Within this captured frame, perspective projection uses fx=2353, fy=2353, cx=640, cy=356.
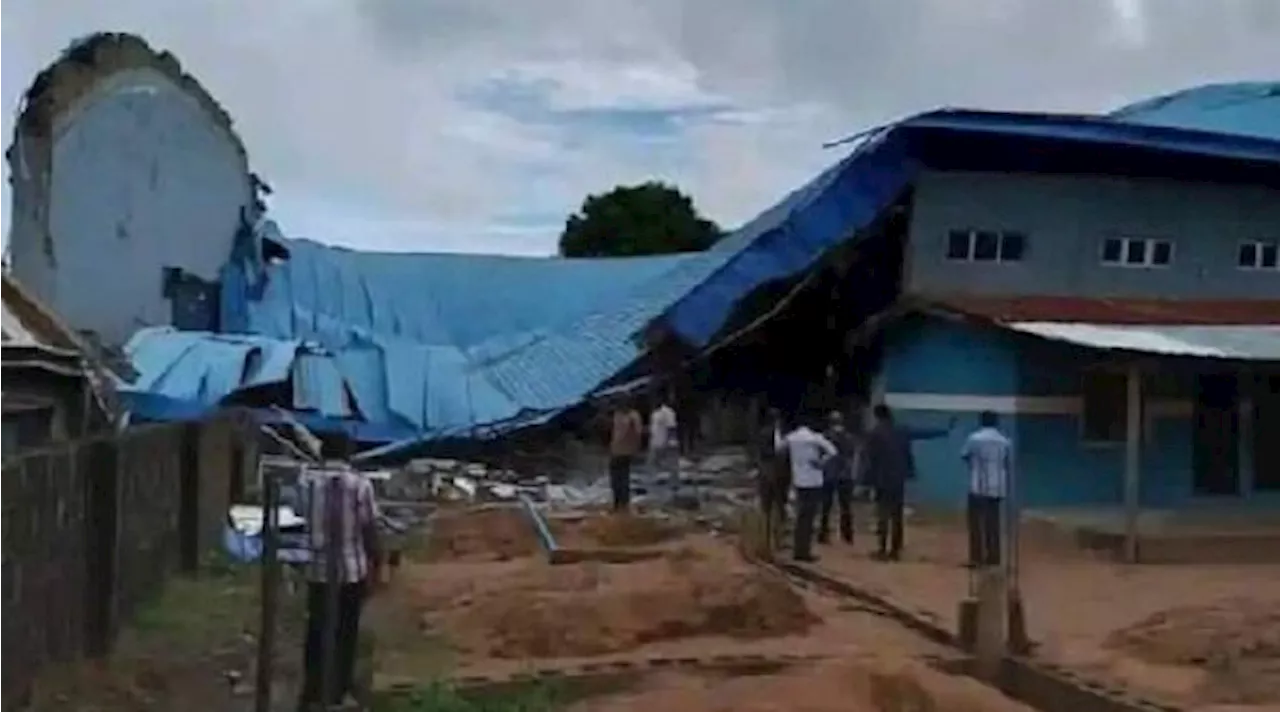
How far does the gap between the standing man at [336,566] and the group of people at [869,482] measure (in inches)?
390

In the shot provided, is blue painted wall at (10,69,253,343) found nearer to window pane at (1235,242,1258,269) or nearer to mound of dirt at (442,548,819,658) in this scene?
window pane at (1235,242,1258,269)

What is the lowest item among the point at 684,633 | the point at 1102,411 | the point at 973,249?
the point at 684,633

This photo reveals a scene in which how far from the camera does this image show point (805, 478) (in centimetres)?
2305

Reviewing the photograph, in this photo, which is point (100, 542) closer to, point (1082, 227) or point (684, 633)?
point (684, 633)

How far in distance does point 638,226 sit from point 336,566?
49192mm

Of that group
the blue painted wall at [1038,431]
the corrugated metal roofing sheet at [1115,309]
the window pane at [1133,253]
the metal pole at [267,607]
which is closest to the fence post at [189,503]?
the metal pole at [267,607]

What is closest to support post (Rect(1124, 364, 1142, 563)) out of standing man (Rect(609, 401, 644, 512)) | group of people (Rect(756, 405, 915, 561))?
group of people (Rect(756, 405, 915, 561))

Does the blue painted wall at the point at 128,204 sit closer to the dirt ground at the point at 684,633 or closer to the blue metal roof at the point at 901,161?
the blue metal roof at the point at 901,161

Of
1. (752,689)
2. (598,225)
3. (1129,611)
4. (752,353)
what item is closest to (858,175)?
(752,353)

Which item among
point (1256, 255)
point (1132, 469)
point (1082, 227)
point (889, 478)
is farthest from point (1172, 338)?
point (1256, 255)

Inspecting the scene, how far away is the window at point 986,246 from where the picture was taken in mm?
31234

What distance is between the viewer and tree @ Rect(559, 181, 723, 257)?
60.1 metres

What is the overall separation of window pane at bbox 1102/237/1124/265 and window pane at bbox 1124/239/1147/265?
75mm

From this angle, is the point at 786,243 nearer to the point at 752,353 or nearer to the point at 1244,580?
the point at 752,353
